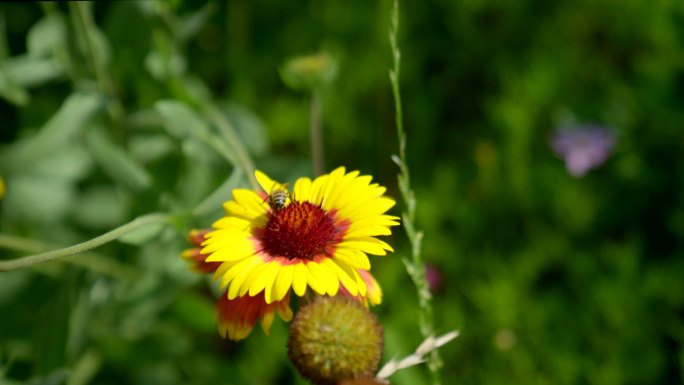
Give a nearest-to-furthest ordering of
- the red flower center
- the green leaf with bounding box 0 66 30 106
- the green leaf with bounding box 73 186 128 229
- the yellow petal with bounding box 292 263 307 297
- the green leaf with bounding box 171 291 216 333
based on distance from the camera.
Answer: the yellow petal with bounding box 292 263 307 297
the red flower center
the green leaf with bounding box 0 66 30 106
the green leaf with bounding box 171 291 216 333
the green leaf with bounding box 73 186 128 229

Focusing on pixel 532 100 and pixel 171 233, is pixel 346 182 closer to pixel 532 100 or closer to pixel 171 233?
pixel 171 233

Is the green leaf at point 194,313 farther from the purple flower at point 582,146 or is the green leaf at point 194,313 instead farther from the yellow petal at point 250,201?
the purple flower at point 582,146

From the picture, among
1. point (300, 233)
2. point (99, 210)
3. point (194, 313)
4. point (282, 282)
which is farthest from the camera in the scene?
point (99, 210)

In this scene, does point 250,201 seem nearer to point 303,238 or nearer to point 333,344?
point 303,238

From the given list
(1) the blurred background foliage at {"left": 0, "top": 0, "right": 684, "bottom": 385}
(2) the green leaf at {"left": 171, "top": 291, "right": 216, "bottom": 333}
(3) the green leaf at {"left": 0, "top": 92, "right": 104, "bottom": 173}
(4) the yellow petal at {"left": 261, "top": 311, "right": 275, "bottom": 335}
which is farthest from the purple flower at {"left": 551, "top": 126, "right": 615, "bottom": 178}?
(4) the yellow petal at {"left": 261, "top": 311, "right": 275, "bottom": 335}

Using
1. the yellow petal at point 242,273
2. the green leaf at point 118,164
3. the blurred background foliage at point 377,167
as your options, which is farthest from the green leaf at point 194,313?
the yellow petal at point 242,273

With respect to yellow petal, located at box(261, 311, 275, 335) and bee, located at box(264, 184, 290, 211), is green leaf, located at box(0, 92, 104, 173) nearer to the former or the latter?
bee, located at box(264, 184, 290, 211)

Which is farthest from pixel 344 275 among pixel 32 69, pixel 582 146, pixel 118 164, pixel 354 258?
pixel 582 146

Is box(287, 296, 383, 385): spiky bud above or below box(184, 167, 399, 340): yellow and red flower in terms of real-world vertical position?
below
